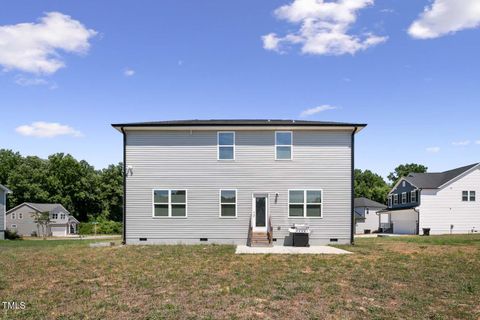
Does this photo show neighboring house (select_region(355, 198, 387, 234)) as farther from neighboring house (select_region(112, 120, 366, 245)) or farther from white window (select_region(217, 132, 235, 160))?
white window (select_region(217, 132, 235, 160))

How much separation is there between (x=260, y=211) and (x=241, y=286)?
8588 millimetres

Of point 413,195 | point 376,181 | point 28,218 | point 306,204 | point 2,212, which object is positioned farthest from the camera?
point 376,181

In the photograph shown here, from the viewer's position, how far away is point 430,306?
7.39 m

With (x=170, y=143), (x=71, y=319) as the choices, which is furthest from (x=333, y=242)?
(x=71, y=319)

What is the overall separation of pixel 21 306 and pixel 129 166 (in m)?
10.4

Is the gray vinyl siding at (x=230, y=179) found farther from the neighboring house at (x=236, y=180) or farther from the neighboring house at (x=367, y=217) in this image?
the neighboring house at (x=367, y=217)

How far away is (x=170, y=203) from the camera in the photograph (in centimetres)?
1733

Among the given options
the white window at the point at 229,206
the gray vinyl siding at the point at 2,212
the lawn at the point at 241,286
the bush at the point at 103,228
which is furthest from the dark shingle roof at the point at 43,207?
the white window at the point at 229,206

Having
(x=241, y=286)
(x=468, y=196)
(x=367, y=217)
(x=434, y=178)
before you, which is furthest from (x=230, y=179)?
(x=367, y=217)

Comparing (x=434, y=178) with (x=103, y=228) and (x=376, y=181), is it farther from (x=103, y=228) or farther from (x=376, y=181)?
(x=103, y=228)

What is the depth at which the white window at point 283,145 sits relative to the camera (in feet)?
57.5

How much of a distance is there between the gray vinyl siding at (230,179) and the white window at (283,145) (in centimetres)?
21

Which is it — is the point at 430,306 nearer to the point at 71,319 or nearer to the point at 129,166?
the point at 71,319

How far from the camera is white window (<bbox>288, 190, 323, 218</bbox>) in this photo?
17219 mm
